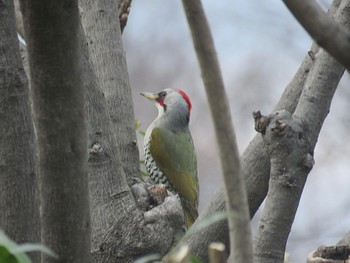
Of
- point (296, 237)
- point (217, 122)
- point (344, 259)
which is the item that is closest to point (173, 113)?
point (296, 237)

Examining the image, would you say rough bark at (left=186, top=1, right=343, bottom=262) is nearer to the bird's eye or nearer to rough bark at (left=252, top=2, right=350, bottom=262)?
rough bark at (left=252, top=2, right=350, bottom=262)

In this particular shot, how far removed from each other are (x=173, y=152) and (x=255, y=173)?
243 cm

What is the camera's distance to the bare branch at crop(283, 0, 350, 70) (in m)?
1.26

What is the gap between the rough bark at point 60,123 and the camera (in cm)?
179

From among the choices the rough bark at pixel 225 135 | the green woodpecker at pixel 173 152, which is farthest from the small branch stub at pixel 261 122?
the green woodpecker at pixel 173 152

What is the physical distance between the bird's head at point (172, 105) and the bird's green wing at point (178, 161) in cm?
17

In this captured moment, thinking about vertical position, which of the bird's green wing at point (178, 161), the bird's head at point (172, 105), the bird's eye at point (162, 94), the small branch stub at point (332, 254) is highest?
the bird's eye at point (162, 94)

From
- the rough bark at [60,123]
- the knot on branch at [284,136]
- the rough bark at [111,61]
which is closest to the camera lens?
the rough bark at [60,123]

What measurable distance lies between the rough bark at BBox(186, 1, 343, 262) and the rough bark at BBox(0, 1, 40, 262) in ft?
3.04

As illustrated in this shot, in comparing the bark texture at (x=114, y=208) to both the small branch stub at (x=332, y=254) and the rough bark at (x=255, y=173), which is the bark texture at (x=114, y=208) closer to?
the rough bark at (x=255, y=173)

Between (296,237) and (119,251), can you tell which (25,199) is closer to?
(119,251)

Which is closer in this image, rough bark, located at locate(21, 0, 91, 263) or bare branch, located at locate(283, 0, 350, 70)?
bare branch, located at locate(283, 0, 350, 70)

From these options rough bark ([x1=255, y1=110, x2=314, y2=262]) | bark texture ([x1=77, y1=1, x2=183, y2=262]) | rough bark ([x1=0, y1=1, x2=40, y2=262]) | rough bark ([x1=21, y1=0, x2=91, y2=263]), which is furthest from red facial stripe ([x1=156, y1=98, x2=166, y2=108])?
rough bark ([x1=21, y1=0, x2=91, y2=263])

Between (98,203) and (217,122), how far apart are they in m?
1.57
